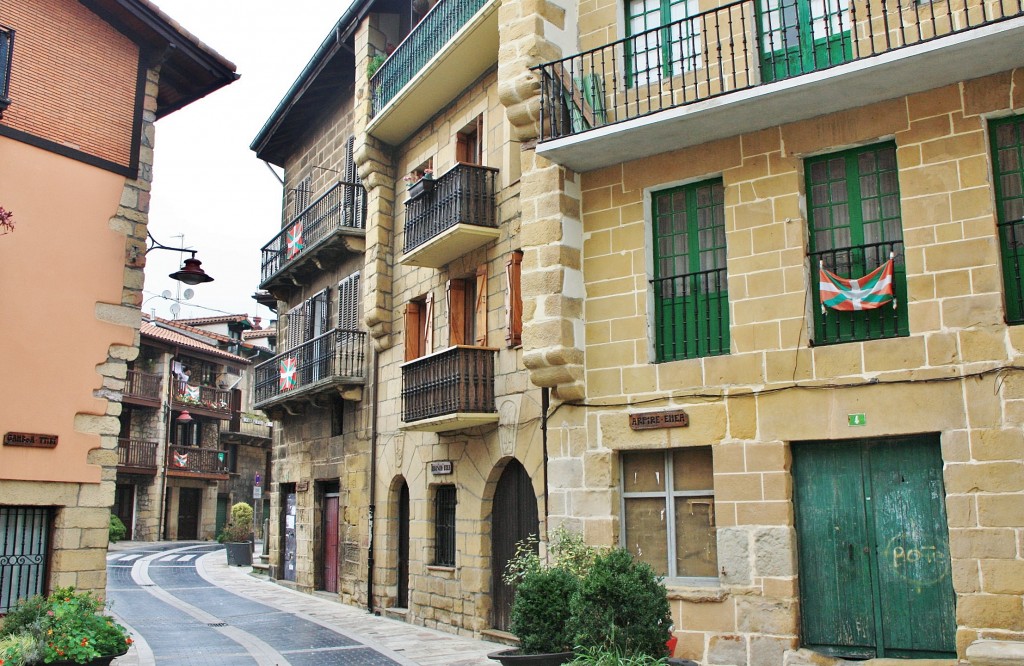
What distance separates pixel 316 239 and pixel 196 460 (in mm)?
23748

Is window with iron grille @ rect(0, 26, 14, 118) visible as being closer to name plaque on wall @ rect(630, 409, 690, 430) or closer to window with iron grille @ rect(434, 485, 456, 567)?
name plaque on wall @ rect(630, 409, 690, 430)

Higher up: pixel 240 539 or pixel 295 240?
pixel 295 240

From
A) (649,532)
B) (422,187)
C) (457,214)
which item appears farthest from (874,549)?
(422,187)

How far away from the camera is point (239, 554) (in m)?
28.3

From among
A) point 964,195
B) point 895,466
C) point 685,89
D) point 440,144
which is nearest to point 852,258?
point 964,195

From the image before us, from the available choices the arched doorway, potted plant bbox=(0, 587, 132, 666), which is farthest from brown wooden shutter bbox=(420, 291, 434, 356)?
potted plant bbox=(0, 587, 132, 666)

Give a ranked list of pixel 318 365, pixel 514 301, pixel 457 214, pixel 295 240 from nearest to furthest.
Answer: pixel 514 301 < pixel 457 214 < pixel 318 365 < pixel 295 240

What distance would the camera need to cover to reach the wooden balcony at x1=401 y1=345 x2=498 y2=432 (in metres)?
13.9

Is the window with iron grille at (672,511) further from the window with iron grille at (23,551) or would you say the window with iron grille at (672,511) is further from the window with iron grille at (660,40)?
the window with iron grille at (23,551)

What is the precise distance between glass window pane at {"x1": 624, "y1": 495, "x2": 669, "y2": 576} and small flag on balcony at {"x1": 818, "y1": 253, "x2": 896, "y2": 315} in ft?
10.1

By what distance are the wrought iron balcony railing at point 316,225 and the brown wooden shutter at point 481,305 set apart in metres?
5.32

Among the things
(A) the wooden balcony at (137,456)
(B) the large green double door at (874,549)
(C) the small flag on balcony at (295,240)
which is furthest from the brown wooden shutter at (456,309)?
(A) the wooden balcony at (137,456)

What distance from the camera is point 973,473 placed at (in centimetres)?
870

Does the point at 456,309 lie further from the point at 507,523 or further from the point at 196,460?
the point at 196,460
